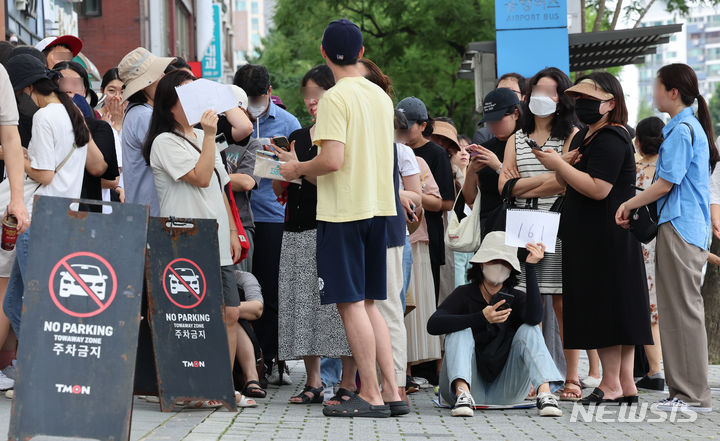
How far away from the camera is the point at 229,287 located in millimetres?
6523

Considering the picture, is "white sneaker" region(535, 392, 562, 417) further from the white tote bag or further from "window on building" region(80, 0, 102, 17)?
"window on building" region(80, 0, 102, 17)

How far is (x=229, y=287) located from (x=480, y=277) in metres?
1.61

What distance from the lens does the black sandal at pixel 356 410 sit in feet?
20.4

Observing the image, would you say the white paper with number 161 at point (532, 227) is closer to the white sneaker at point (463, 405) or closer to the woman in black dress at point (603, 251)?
the woman in black dress at point (603, 251)

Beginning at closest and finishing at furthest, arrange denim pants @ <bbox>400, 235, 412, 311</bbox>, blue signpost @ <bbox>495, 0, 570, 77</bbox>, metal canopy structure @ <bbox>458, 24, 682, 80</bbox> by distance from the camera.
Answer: denim pants @ <bbox>400, 235, 412, 311</bbox>
metal canopy structure @ <bbox>458, 24, 682, 80</bbox>
blue signpost @ <bbox>495, 0, 570, 77</bbox>

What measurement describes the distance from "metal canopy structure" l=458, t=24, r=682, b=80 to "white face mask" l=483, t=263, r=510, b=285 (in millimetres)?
7815

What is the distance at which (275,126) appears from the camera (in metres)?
8.38

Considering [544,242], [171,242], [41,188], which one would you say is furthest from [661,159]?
[41,188]

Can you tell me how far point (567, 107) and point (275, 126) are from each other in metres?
2.24

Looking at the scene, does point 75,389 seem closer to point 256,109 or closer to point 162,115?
point 162,115

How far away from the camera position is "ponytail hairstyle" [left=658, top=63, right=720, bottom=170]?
22.6 ft

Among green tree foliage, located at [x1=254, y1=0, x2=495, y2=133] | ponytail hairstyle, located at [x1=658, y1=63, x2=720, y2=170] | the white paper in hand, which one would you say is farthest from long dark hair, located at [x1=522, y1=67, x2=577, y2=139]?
green tree foliage, located at [x1=254, y1=0, x2=495, y2=133]

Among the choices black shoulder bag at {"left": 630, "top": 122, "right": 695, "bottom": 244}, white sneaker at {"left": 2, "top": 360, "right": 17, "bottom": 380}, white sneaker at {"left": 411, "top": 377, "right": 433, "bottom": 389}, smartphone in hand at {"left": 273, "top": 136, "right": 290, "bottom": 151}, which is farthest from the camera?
white sneaker at {"left": 411, "top": 377, "right": 433, "bottom": 389}

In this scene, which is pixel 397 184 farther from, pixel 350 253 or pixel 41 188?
pixel 41 188
